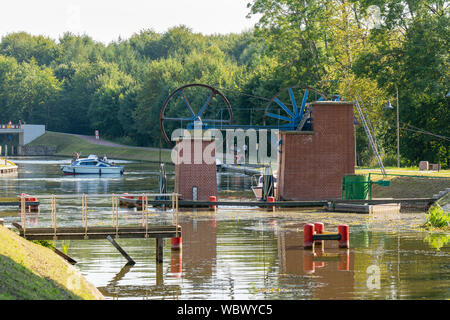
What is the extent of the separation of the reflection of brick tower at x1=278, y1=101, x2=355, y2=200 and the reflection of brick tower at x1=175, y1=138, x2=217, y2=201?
4.83 metres

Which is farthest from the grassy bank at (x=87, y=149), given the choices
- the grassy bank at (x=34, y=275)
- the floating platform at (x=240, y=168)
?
the grassy bank at (x=34, y=275)

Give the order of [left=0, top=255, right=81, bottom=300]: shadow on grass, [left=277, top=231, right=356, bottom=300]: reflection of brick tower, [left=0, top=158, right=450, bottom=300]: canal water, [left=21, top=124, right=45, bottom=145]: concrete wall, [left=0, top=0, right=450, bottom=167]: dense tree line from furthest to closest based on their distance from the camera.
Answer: [left=21, top=124, right=45, bottom=145]: concrete wall
[left=0, top=0, right=450, bottom=167]: dense tree line
[left=0, top=158, right=450, bottom=300]: canal water
[left=277, top=231, right=356, bottom=300]: reflection of brick tower
[left=0, top=255, right=81, bottom=300]: shadow on grass

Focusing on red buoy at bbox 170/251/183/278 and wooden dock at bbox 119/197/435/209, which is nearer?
red buoy at bbox 170/251/183/278

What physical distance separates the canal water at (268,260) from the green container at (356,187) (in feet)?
8.71

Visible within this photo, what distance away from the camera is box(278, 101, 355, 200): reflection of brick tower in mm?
45000

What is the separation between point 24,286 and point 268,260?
35.4ft

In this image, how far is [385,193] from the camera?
4522cm

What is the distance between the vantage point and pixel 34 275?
16578 mm

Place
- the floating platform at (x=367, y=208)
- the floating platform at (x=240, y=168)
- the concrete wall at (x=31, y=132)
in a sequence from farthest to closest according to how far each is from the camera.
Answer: the concrete wall at (x=31, y=132) < the floating platform at (x=240, y=168) < the floating platform at (x=367, y=208)

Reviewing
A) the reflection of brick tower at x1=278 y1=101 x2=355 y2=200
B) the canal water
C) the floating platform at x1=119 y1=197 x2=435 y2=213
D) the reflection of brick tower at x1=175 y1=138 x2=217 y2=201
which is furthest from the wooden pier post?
the reflection of brick tower at x1=278 y1=101 x2=355 y2=200

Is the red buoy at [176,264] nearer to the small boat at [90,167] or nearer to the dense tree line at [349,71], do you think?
the dense tree line at [349,71]

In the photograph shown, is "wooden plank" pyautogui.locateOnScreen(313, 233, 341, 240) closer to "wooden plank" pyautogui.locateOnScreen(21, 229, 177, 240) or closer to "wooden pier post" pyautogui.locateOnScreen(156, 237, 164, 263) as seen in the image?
"wooden plank" pyautogui.locateOnScreen(21, 229, 177, 240)

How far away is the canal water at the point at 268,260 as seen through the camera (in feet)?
63.9

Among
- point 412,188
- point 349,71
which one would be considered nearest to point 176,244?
point 412,188
